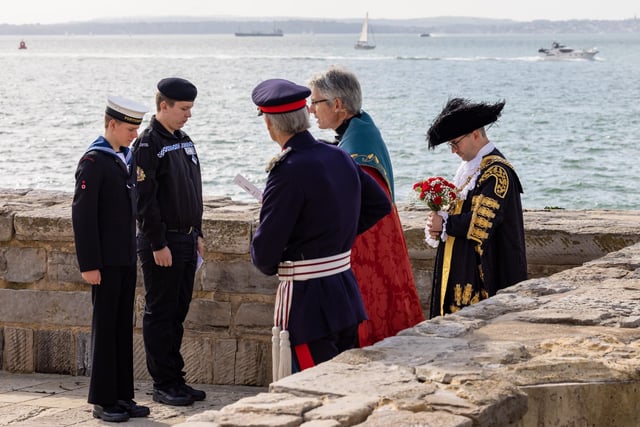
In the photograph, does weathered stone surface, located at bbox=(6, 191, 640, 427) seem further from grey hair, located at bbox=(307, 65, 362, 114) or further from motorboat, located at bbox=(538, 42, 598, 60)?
motorboat, located at bbox=(538, 42, 598, 60)

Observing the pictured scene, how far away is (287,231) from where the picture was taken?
14.7 feet

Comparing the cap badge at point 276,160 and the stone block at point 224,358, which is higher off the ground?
the cap badge at point 276,160

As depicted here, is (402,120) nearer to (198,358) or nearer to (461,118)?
(198,358)

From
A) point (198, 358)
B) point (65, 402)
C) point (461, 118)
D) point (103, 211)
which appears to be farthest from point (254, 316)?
point (461, 118)

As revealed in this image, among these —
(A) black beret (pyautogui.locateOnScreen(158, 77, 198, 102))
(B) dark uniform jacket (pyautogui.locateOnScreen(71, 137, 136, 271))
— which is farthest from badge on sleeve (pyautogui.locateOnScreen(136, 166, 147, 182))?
(A) black beret (pyautogui.locateOnScreen(158, 77, 198, 102))

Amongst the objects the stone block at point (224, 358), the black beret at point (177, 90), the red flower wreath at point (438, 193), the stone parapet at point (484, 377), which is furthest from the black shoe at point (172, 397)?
the stone parapet at point (484, 377)

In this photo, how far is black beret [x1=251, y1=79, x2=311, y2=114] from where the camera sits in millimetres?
4570

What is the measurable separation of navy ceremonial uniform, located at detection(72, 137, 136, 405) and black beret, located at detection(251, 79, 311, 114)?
135 centimetres

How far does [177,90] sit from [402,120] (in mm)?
39631

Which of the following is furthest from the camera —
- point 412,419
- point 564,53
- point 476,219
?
point 564,53

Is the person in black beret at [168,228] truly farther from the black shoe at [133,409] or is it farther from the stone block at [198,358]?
the stone block at [198,358]

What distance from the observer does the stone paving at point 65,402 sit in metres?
5.93

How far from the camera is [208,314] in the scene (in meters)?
7.06

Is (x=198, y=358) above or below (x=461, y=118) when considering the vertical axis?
below
